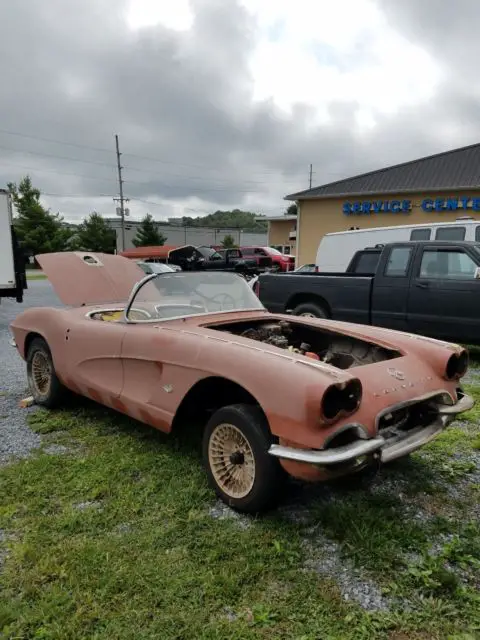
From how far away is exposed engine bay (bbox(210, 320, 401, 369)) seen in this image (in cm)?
370

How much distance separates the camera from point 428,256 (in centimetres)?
709

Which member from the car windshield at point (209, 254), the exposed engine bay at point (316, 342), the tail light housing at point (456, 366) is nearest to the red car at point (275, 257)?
the car windshield at point (209, 254)

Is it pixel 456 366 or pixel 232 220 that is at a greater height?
pixel 232 220

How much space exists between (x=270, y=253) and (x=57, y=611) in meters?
25.4

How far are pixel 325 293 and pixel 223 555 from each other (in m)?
5.80

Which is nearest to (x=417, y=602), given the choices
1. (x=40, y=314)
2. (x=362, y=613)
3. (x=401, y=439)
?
(x=362, y=613)

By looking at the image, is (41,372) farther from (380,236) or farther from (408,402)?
(380,236)

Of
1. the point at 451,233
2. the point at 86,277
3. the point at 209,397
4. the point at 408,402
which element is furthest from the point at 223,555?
the point at 451,233

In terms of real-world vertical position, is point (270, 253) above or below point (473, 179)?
below

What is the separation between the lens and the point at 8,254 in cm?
1103

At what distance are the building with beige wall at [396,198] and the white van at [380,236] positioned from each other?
9.59 meters

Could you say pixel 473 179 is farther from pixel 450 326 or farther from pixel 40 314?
pixel 40 314

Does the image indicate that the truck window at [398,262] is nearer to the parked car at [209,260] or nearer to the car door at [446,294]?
the car door at [446,294]

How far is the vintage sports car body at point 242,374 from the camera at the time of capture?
2.47 metres
